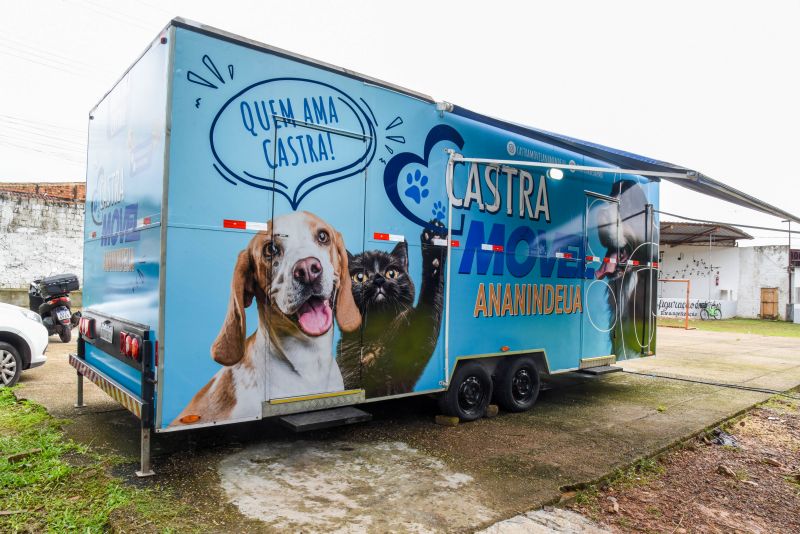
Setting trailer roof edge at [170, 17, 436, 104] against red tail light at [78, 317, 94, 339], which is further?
red tail light at [78, 317, 94, 339]

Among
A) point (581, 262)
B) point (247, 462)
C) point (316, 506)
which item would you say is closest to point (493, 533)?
point (316, 506)

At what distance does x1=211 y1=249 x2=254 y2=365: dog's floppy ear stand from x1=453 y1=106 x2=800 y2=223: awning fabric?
287 cm

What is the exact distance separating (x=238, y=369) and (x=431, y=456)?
189 cm

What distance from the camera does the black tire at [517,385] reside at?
652 cm

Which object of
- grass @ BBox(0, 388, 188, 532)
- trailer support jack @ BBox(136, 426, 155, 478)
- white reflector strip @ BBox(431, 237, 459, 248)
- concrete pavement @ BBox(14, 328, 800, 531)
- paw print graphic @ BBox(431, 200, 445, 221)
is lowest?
concrete pavement @ BBox(14, 328, 800, 531)

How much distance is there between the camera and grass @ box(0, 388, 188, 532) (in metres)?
3.41

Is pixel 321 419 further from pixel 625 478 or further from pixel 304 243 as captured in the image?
pixel 625 478

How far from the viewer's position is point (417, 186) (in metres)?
5.54

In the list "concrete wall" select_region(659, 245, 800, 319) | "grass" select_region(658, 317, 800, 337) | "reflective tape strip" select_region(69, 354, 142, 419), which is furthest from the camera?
"concrete wall" select_region(659, 245, 800, 319)

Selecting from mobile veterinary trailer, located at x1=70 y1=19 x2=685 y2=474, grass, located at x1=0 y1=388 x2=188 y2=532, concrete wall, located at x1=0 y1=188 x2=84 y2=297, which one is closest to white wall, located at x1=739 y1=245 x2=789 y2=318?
mobile veterinary trailer, located at x1=70 y1=19 x2=685 y2=474

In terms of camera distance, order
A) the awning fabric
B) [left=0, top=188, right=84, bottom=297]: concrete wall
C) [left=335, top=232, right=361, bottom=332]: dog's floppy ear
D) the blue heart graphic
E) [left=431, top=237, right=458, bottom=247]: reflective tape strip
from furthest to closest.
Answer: [left=0, top=188, right=84, bottom=297]: concrete wall, the awning fabric, [left=431, top=237, right=458, bottom=247]: reflective tape strip, the blue heart graphic, [left=335, top=232, right=361, bottom=332]: dog's floppy ear

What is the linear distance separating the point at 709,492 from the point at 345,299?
337cm

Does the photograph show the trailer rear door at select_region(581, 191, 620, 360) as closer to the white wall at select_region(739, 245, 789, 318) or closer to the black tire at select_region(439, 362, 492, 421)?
the black tire at select_region(439, 362, 492, 421)

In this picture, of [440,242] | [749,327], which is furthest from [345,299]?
[749,327]
